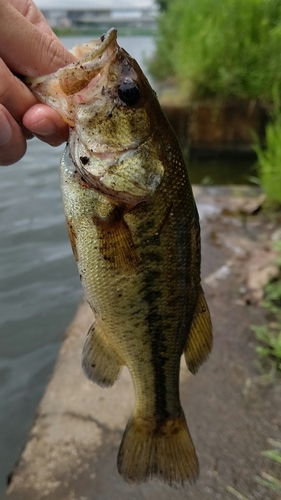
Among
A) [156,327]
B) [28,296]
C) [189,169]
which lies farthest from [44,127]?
[189,169]

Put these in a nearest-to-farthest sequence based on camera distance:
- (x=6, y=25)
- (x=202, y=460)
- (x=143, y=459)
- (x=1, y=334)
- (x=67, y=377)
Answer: (x=6, y=25), (x=143, y=459), (x=202, y=460), (x=67, y=377), (x=1, y=334)

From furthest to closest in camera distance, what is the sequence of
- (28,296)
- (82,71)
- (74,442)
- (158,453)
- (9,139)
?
1. (28,296)
2. (74,442)
3. (158,453)
4. (9,139)
5. (82,71)

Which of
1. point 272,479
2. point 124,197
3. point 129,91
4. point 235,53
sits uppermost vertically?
point 235,53

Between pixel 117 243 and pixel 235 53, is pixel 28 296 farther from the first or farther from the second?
pixel 235 53

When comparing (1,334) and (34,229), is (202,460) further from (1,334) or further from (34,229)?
(34,229)

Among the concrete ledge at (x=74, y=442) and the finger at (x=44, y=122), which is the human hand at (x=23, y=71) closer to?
the finger at (x=44, y=122)

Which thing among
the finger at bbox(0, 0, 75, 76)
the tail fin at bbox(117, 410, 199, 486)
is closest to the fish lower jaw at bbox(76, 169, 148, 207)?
the finger at bbox(0, 0, 75, 76)

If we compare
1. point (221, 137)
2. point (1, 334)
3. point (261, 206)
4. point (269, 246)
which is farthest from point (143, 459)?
point (221, 137)
